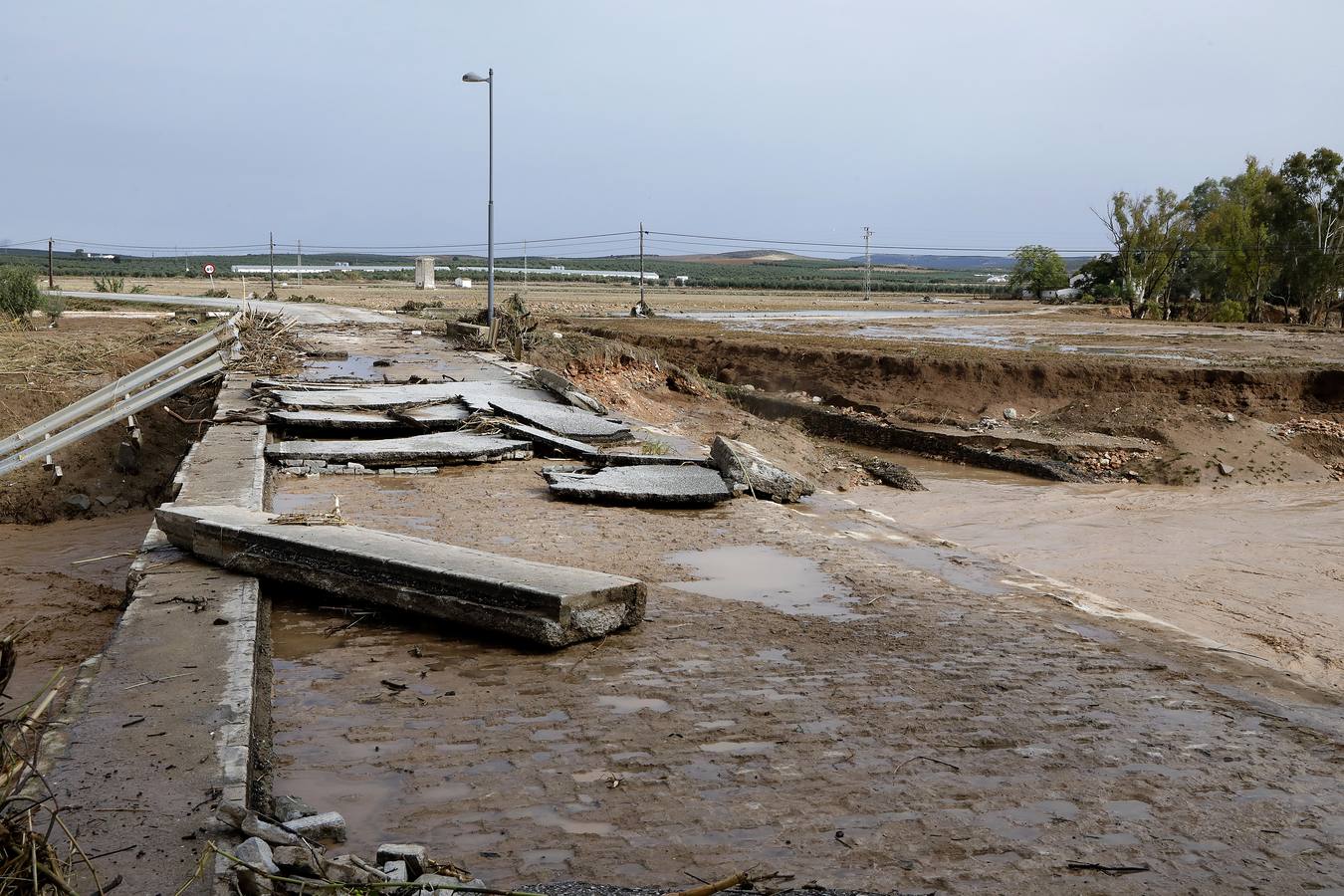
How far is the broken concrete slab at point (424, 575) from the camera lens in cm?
545

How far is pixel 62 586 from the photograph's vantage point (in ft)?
27.7

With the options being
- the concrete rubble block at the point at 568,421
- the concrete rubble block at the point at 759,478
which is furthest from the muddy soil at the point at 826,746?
the concrete rubble block at the point at 568,421

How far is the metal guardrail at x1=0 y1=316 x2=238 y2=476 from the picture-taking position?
10922 mm

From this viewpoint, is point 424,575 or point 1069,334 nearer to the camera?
point 424,575

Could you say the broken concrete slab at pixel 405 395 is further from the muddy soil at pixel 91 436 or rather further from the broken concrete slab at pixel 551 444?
the muddy soil at pixel 91 436

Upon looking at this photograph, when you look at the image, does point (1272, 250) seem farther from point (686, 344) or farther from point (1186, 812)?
point (1186, 812)

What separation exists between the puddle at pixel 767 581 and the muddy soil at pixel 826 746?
4cm

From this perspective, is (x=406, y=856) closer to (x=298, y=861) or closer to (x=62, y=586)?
(x=298, y=861)

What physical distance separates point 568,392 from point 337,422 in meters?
3.26

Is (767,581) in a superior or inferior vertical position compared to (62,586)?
superior

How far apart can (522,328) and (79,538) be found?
10.3m

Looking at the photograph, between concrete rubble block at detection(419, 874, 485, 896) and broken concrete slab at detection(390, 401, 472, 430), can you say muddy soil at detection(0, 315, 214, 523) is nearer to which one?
broken concrete slab at detection(390, 401, 472, 430)

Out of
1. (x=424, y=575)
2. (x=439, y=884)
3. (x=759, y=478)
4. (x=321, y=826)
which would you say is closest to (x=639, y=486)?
(x=759, y=478)

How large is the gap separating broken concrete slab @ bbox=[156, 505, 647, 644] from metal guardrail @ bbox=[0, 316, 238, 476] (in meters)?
5.42
